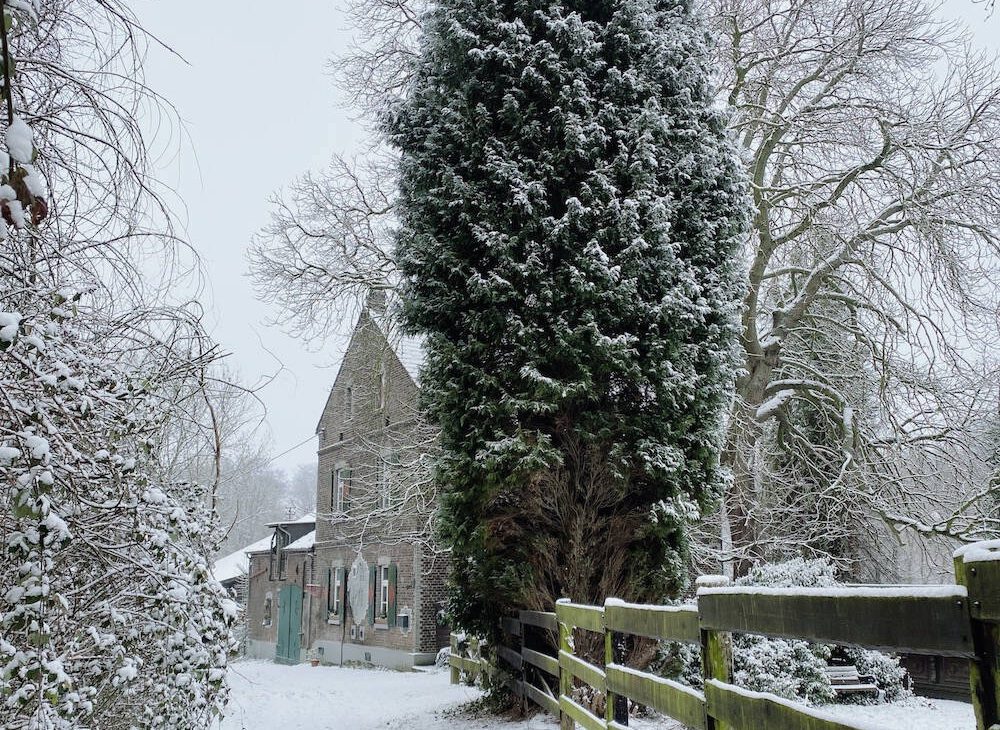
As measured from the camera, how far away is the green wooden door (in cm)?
2930

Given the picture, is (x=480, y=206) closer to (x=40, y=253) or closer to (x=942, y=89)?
(x=40, y=253)

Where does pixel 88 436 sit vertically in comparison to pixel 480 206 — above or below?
below

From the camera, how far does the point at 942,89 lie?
43.9 ft

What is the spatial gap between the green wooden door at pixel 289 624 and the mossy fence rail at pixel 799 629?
83.7 feet

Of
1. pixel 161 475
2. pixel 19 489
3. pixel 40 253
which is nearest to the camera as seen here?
pixel 19 489

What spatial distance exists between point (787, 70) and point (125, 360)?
13860 mm

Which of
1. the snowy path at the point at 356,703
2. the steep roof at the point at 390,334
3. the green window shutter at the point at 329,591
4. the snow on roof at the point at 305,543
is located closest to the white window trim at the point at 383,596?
the snowy path at the point at 356,703

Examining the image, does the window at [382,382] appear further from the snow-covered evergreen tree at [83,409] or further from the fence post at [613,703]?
the snow-covered evergreen tree at [83,409]

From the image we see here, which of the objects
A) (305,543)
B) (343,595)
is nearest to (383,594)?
(343,595)

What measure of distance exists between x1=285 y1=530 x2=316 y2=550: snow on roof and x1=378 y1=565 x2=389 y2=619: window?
5.16 meters

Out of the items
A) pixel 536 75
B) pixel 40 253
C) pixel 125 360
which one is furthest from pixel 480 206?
pixel 40 253

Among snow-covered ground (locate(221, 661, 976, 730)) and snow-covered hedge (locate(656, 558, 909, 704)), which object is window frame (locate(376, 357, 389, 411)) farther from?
snow-covered hedge (locate(656, 558, 909, 704))

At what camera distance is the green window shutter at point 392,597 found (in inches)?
902

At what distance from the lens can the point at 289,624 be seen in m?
29.9
